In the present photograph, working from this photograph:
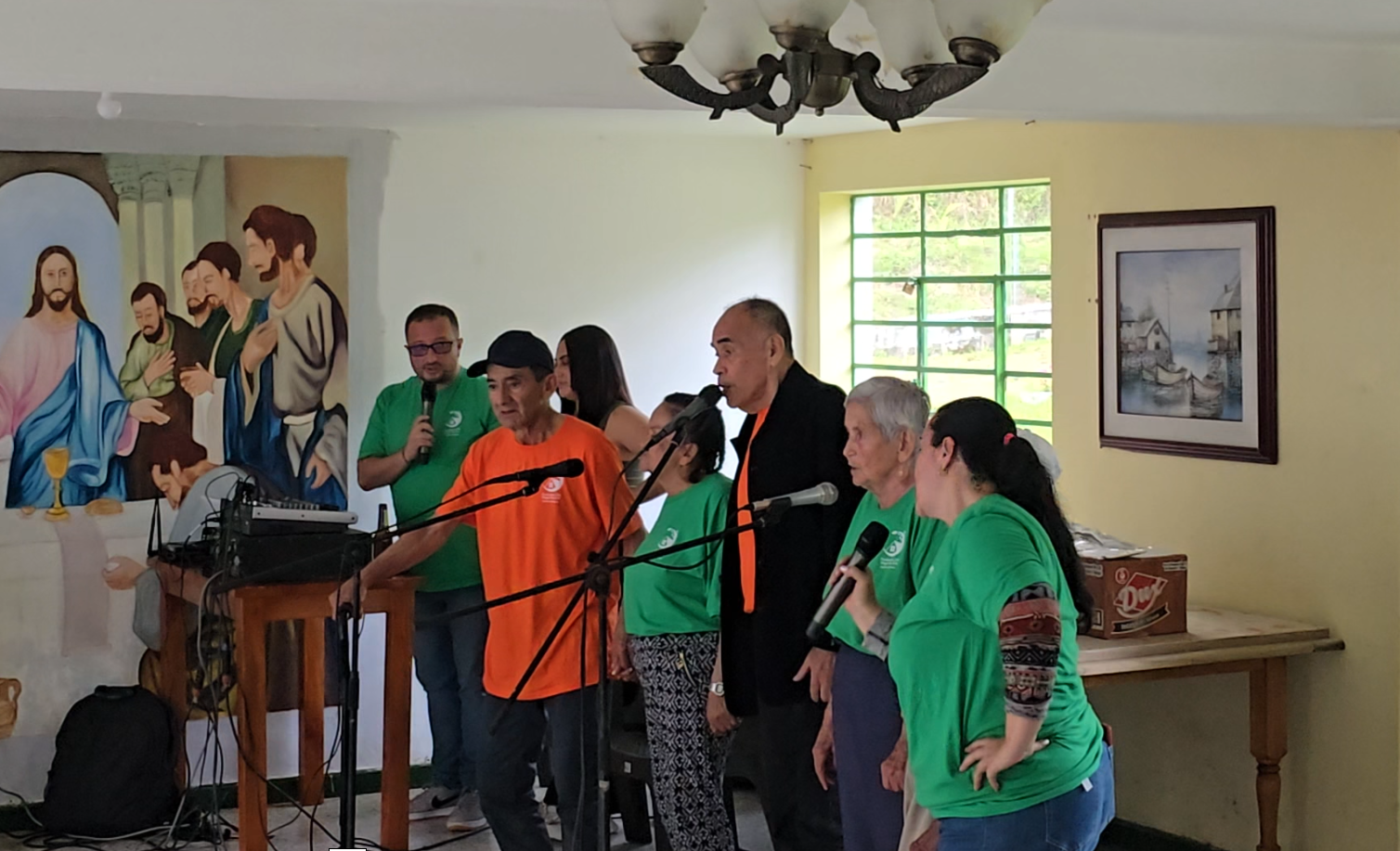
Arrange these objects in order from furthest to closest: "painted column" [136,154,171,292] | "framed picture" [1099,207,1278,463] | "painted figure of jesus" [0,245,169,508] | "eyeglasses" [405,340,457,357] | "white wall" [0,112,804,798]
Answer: "white wall" [0,112,804,798] < "painted column" [136,154,171,292] < "painted figure of jesus" [0,245,169,508] < "eyeglasses" [405,340,457,357] < "framed picture" [1099,207,1278,463]

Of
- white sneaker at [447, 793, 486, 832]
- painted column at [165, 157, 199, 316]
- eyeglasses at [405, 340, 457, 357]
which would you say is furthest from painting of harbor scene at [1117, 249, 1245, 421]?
painted column at [165, 157, 199, 316]

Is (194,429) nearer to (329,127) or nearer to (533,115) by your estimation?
(329,127)

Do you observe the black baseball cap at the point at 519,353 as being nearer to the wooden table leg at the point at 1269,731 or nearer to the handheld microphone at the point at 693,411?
the handheld microphone at the point at 693,411

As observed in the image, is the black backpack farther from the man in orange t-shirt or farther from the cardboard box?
the cardboard box

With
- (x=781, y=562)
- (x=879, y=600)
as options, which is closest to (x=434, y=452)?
(x=781, y=562)

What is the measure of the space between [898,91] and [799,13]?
0.20 meters

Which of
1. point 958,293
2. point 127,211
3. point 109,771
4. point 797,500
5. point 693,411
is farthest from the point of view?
point 958,293

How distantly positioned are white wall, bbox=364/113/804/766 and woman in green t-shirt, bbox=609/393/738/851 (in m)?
2.10

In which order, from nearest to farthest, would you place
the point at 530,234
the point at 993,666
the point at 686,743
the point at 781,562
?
the point at 993,666, the point at 781,562, the point at 686,743, the point at 530,234

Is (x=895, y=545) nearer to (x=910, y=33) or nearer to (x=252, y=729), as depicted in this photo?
(x=910, y=33)

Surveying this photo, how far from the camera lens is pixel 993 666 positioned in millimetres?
2730

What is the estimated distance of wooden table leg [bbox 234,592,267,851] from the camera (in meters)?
4.46

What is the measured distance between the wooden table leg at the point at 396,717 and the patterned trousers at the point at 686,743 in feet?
3.34

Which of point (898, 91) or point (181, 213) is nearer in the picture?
point (898, 91)
